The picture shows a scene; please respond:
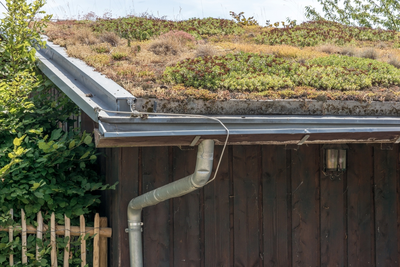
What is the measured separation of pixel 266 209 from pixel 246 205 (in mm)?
207

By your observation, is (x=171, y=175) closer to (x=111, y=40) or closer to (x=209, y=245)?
(x=209, y=245)

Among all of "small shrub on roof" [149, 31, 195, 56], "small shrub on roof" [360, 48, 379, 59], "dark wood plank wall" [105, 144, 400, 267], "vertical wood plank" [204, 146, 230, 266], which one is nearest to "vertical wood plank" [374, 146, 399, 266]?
"dark wood plank wall" [105, 144, 400, 267]

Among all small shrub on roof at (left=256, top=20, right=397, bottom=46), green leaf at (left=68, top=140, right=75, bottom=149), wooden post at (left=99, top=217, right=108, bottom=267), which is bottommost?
wooden post at (left=99, top=217, right=108, bottom=267)

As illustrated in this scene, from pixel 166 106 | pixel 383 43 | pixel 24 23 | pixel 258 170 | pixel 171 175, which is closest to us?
pixel 166 106

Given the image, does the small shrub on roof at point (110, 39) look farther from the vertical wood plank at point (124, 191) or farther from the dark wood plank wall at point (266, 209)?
the vertical wood plank at point (124, 191)

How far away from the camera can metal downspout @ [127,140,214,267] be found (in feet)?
9.08

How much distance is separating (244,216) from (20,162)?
2107mm

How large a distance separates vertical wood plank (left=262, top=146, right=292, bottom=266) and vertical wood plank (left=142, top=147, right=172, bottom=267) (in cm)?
95

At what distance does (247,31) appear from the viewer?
29.0 ft

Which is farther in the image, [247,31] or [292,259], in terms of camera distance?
[247,31]

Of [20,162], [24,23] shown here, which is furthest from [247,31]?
[20,162]

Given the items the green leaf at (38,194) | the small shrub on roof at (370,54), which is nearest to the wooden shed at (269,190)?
the green leaf at (38,194)

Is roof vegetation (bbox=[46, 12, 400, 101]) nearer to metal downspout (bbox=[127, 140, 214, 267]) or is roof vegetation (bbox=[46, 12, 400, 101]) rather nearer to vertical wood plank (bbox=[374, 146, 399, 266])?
metal downspout (bbox=[127, 140, 214, 267])

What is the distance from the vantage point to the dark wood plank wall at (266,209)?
140 inches
